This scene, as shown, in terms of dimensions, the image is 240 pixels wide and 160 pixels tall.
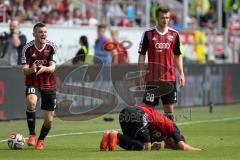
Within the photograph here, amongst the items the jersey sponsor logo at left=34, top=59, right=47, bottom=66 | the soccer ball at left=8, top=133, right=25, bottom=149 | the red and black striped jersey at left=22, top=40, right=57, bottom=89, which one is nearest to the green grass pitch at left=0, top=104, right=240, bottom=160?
the soccer ball at left=8, top=133, right=25, bottom=149

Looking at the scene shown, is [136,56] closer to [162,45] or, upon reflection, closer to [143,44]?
[143,44]

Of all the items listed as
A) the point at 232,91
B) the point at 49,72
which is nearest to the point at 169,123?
the point at 49,72

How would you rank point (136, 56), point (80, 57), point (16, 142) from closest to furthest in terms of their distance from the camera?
point (16, 142), point (80, 57), point (136, 56)

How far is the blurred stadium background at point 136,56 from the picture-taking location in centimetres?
1891

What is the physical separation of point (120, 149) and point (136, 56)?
A: 16.6 meters

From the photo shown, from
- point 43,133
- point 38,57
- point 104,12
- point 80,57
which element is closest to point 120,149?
point 43,133

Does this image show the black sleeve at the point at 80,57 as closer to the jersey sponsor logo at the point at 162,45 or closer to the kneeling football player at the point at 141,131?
the jersey sponsor logo at the point at 162,45

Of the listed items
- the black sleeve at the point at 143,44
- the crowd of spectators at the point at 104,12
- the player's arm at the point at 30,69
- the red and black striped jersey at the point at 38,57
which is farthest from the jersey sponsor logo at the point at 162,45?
the crowd of spectators at the point at 104,12

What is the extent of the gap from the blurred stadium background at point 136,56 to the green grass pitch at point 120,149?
0.02 meters

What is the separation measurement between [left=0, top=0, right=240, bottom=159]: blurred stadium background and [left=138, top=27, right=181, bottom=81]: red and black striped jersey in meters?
1.50

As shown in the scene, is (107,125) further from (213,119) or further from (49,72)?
(49,72)

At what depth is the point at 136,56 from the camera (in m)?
30.6

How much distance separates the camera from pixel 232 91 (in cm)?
2992

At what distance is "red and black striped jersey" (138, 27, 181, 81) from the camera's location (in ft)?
49.6
